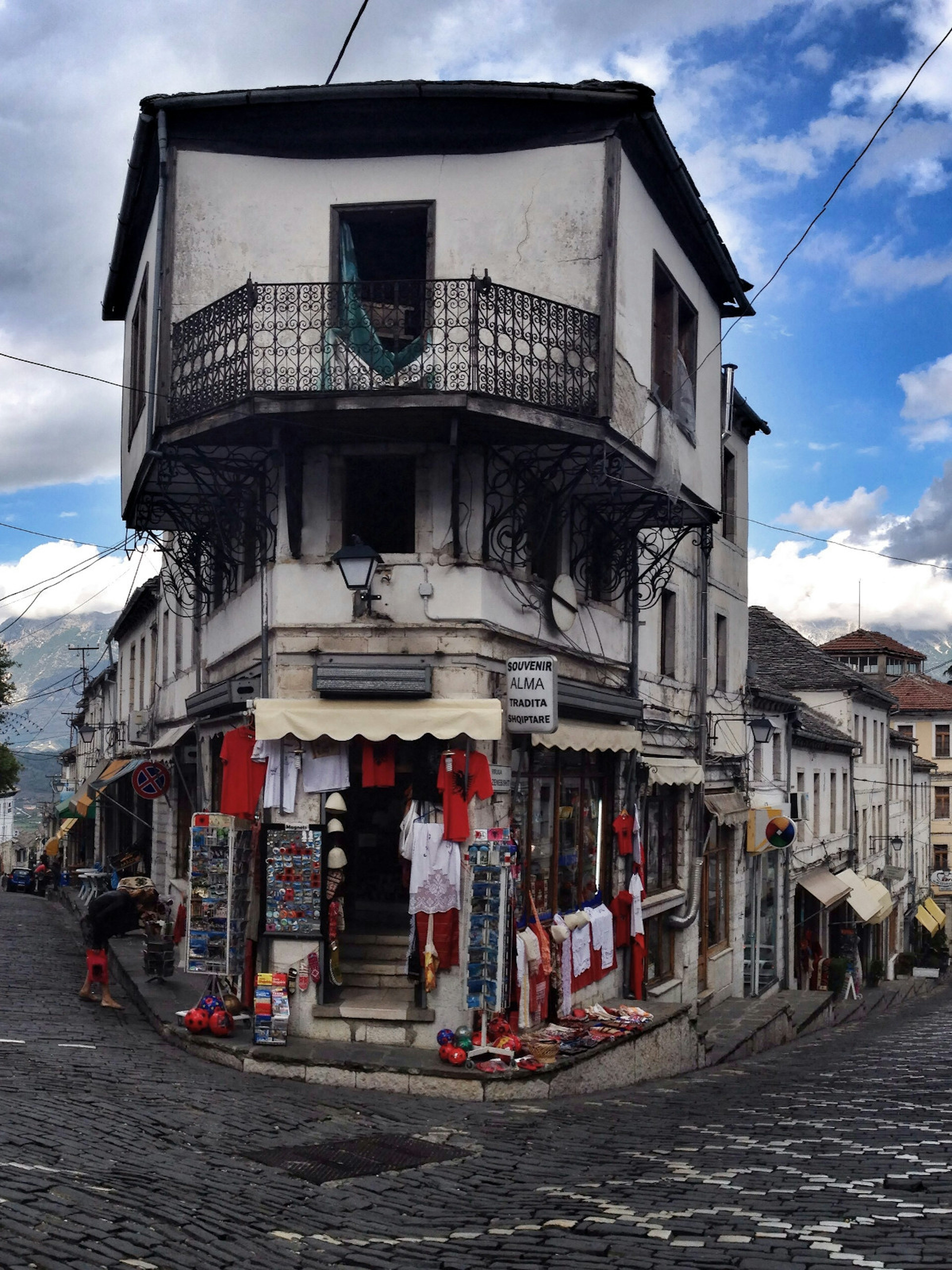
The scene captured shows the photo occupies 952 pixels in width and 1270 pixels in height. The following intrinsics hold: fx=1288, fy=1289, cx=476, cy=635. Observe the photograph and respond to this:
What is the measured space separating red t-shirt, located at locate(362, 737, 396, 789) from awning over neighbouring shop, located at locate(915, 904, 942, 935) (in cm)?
4407

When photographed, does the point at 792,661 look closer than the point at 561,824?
No

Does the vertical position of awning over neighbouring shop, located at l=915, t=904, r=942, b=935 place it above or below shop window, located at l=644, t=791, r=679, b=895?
below

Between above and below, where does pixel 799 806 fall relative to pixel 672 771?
below

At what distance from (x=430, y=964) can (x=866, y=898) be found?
1071 inches

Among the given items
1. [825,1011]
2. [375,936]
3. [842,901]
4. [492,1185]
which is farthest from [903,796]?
[492,1185]

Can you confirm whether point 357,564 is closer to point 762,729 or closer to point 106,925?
point 106,925

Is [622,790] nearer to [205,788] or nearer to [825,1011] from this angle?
[205,788]

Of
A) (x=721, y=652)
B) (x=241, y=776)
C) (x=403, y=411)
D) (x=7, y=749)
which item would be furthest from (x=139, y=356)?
(x=7, y=749)

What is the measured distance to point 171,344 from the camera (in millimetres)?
14031

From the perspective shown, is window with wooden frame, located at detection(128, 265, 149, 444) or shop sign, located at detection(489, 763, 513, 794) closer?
shop sign, located at detection(489, 763, 513, 794)

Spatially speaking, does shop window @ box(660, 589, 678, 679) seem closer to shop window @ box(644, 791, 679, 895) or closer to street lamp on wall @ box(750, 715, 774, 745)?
shop window @ box(644, 791, 679, 895)

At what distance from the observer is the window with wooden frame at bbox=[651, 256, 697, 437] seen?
53.9 feet

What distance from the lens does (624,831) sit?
17.2 m

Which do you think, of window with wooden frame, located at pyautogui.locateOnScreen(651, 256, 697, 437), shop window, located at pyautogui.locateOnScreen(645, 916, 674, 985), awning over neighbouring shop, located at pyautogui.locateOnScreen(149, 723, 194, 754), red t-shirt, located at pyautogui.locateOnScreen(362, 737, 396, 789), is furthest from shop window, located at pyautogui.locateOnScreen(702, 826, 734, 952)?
red t-shirt, located at pyautogui.locateOnScreen(362, 737, 396, 789)
